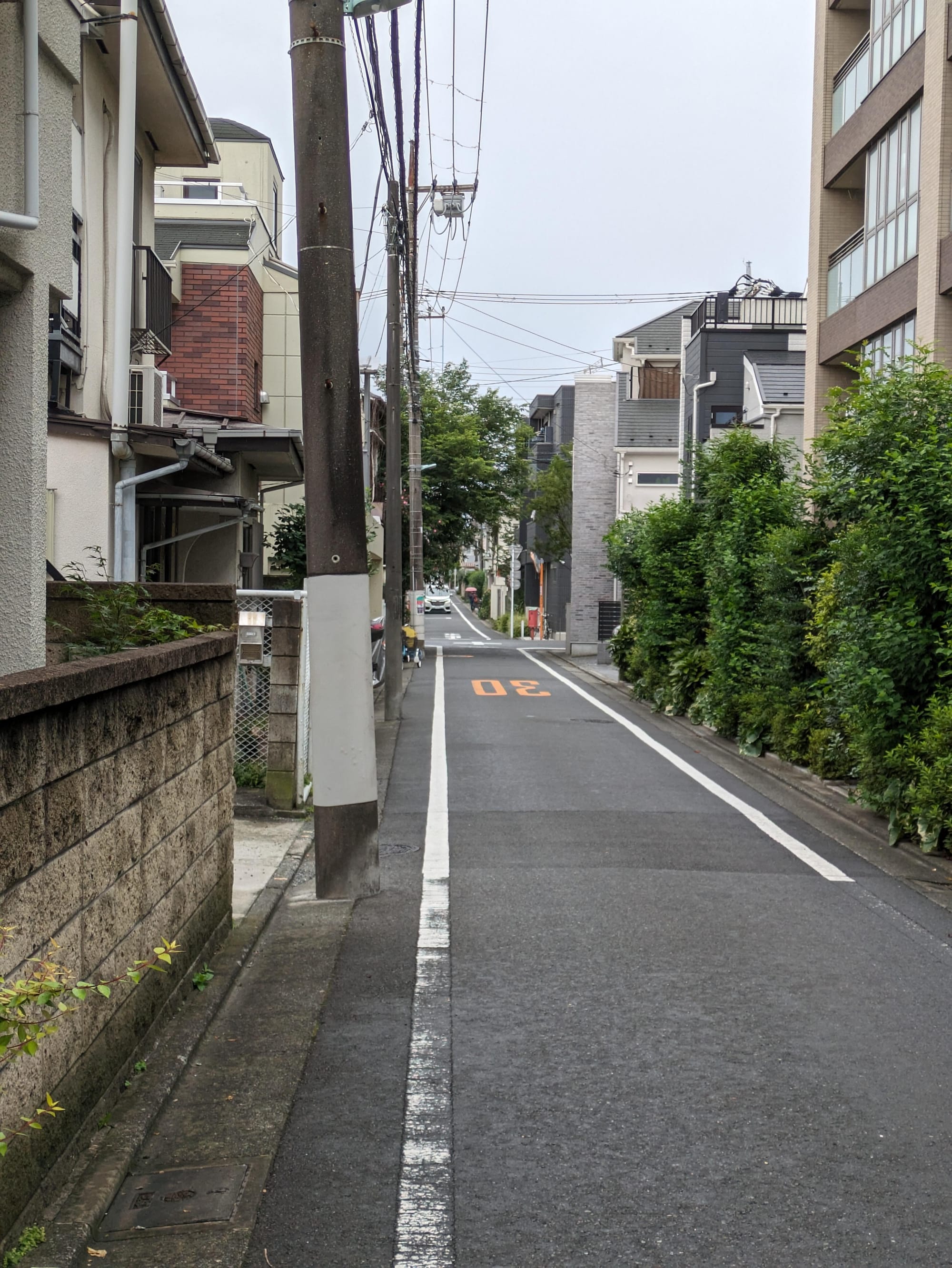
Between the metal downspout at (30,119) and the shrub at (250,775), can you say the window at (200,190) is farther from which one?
the metal downspout at (30,119)

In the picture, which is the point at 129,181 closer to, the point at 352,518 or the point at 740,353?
the point at 352,518

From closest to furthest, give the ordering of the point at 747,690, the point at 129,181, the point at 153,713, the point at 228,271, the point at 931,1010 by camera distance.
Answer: the point at 153,713, the point at 931,1010, the point at 129,181, the point at 747,690, the point at 228,271

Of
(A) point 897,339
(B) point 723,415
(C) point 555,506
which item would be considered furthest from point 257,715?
(C) point 555,506

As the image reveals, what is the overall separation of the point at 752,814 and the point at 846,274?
13624mm

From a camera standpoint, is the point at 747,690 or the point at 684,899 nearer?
the point at 684,899

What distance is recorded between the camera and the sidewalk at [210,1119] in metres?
3.56

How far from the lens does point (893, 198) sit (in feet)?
63.2

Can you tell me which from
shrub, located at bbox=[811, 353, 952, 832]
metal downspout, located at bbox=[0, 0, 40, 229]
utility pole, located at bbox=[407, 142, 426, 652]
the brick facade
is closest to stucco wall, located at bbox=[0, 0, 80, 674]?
metal downspout, located at bbox=[0, 0, 40, 229]

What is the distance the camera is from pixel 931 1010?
570cm

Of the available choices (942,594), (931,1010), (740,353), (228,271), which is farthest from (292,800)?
(740,353)

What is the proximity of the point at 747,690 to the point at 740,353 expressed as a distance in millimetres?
21580

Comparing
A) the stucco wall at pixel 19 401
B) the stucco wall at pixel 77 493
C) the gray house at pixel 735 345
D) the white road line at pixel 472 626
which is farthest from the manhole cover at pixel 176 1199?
the white road line at pixel 472 626

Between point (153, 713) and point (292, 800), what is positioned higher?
point (153, 713)

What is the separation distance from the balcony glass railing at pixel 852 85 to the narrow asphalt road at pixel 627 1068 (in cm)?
1554
